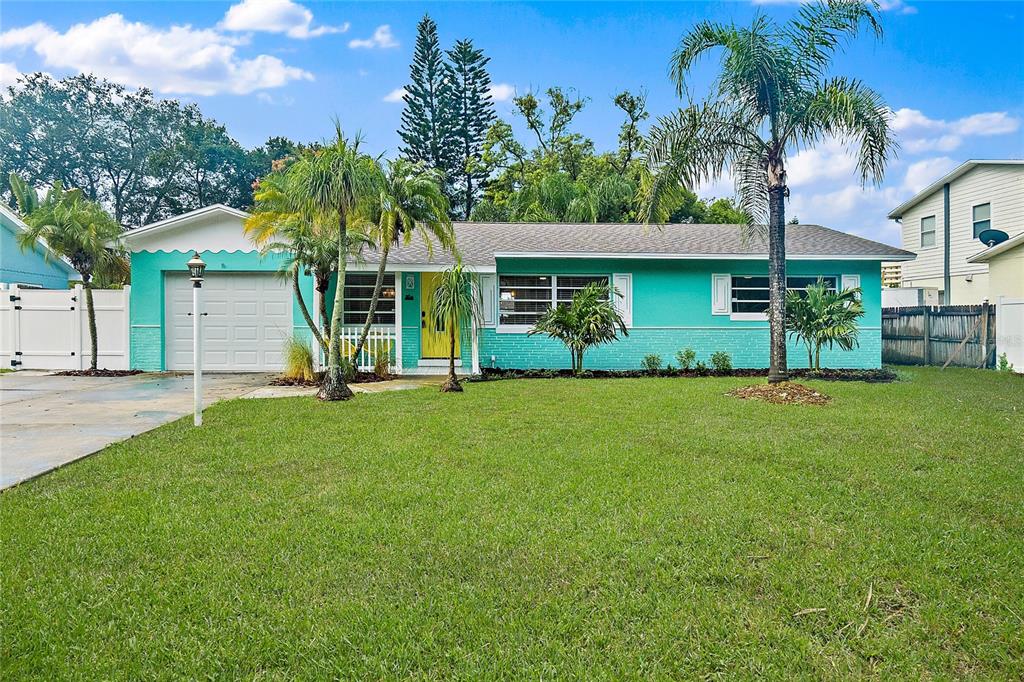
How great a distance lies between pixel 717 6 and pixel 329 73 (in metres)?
12.3

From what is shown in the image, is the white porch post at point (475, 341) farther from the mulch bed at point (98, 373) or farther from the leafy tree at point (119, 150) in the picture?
the leafy tree at point (119, 150)

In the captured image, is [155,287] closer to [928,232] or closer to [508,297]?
[508,297]

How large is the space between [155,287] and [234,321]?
1702 mm

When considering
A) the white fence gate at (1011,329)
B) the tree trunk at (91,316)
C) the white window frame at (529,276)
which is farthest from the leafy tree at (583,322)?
the tree trunk at (91,316)

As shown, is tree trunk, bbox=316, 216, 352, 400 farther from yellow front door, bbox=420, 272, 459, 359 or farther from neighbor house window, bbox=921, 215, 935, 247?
neighbor house window, bbox=921, 215, 935, 247

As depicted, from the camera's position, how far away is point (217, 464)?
17.9ft

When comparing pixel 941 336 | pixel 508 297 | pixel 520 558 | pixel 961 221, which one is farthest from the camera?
pixel 961 221

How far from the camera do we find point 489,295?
1341cm

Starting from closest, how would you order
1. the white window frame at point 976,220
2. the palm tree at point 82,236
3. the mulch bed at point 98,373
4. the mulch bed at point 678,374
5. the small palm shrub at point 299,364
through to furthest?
the small palm shrub at point 299,364 → the mulch bed at point 678,374 → the palm tree at point 82,236 → the mulch bed at point 98,373 → the white window frame at point 976,220

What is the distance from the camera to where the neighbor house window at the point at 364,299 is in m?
13.6

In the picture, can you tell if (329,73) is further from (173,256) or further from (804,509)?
(804,509)

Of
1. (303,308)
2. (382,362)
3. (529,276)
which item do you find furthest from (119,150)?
(529,276)

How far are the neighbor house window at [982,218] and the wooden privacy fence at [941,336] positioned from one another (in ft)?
15.2

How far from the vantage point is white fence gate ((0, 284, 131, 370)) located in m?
13.6
